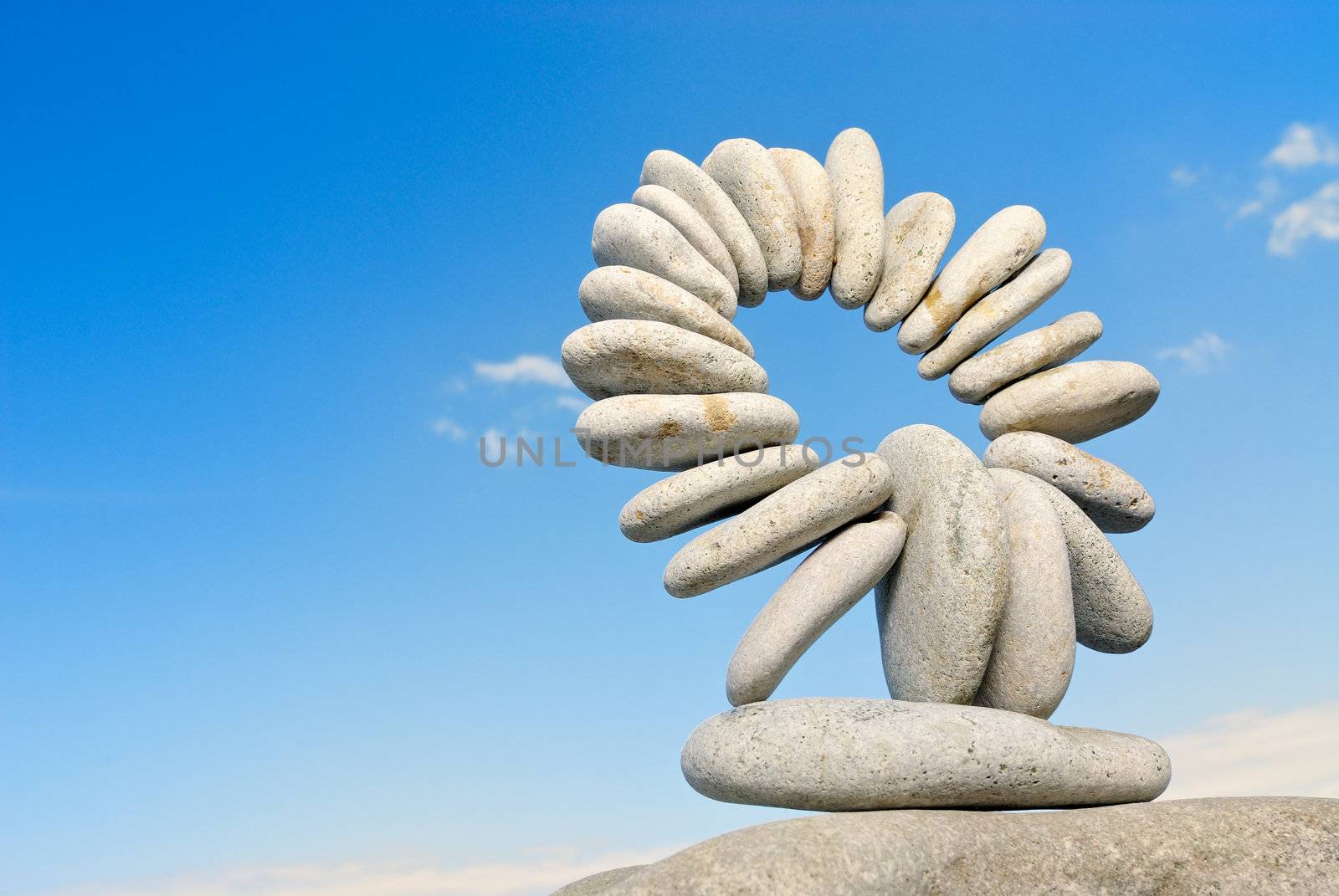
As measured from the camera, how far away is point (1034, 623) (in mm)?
6871

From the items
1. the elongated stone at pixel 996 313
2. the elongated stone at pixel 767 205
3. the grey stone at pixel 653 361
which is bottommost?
the grey stone at pixel 653 361

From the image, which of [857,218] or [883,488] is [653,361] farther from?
[857,218]

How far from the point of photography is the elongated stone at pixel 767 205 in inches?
320

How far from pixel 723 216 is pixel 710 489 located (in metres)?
2.10

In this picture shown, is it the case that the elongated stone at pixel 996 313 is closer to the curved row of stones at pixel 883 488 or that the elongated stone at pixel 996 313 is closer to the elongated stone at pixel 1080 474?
the curved row of stones at pixel 883 488

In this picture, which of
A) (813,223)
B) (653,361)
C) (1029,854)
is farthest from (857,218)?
(1029,854)

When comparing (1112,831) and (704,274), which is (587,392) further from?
(1112,831)

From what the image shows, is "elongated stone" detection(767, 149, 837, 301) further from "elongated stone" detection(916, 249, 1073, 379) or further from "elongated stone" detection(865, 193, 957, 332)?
"elongated stone" detection(916, 249, 1073, 379)

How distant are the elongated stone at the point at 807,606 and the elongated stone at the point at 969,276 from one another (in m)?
1.64

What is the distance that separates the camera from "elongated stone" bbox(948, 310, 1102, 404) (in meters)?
7.82

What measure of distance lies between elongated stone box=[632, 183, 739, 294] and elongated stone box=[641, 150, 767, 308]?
77mm

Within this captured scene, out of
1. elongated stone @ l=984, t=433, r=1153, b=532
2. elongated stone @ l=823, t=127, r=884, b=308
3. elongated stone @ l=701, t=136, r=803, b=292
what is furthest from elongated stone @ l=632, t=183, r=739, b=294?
elongated stone @ l=984, t=433, r=1153, b=532

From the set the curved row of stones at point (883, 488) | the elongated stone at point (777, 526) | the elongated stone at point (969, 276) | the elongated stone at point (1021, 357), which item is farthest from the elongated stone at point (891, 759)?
the elongated stone at point (969, 276)

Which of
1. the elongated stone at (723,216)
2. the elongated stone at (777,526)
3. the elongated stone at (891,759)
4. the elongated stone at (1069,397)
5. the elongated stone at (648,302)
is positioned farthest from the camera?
the elongated stone at (723,216)
